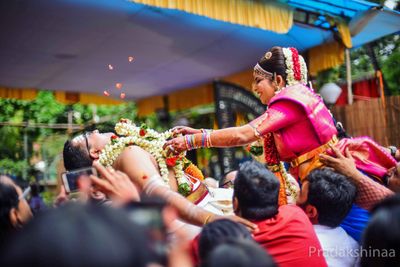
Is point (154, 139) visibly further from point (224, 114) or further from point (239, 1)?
point (224, 114)

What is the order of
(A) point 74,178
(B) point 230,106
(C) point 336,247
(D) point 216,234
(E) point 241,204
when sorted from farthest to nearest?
(B) point 230,106, (C) point 336,247, (E) point 241,204, (A) point 74,178, (D) point 216,234

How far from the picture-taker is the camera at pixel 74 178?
1802 mm

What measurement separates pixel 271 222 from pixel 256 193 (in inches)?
6.4

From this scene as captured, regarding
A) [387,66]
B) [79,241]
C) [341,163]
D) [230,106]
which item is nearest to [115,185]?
[79,241]

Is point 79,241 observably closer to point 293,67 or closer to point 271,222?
point 271,222

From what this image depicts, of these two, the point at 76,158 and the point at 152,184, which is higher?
the point at 76,158

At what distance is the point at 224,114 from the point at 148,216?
5.49 m

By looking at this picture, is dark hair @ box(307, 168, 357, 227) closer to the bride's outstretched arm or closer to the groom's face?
the bride's outstretched arm

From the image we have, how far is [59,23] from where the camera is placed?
18.4ft

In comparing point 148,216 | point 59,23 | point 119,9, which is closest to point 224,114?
point 119,9

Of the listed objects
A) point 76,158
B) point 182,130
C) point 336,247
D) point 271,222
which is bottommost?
point 336,247

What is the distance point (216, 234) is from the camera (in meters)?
1.50

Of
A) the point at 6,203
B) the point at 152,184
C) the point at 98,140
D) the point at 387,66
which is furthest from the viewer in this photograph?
the point at 387,66

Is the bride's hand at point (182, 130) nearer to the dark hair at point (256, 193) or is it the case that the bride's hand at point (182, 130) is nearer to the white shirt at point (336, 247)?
the dark hair at point (256, 193)
